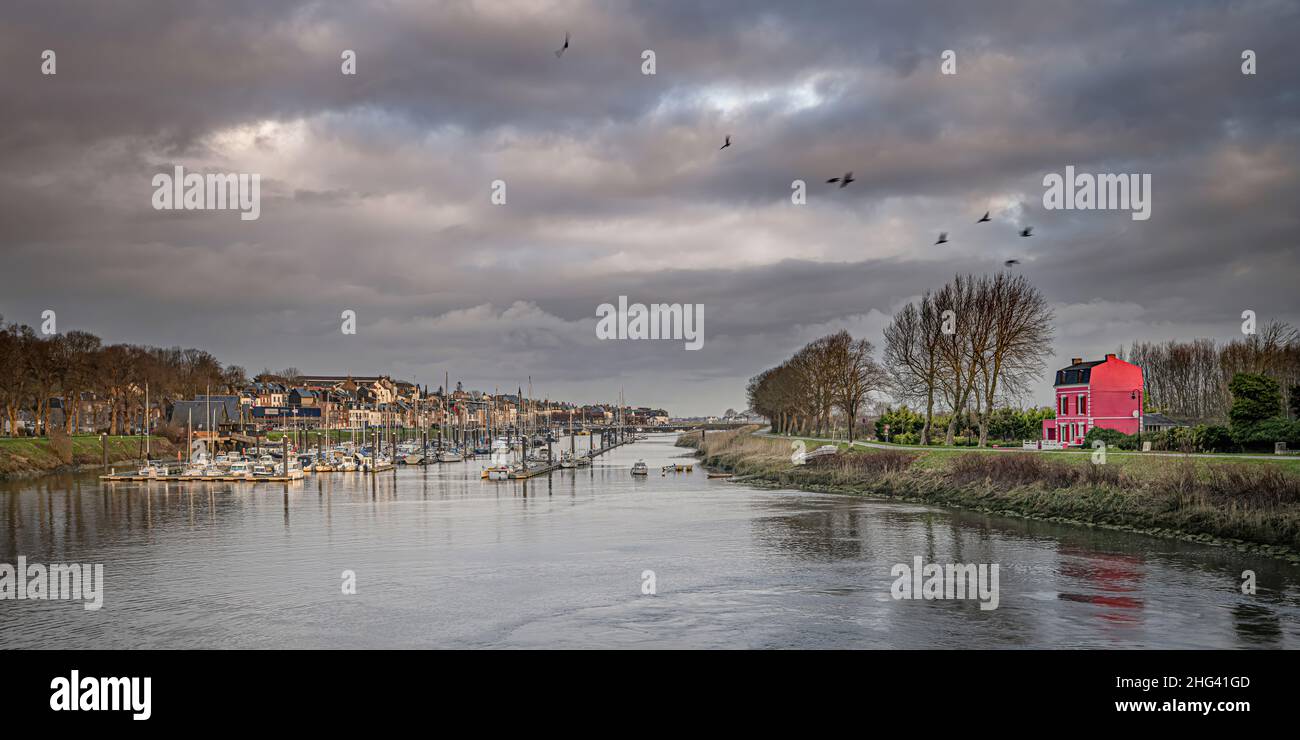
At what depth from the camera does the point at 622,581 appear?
117ft

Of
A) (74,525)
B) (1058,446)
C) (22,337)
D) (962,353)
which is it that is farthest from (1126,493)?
(22,337)

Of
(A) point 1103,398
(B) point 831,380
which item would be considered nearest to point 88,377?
(B) point 831,380

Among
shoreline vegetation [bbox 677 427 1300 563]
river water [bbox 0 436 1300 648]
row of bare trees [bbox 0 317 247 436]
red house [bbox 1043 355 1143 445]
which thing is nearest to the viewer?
river water [bbox 0 436 1300 648]

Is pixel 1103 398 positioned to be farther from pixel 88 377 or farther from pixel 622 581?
pixel 88 377

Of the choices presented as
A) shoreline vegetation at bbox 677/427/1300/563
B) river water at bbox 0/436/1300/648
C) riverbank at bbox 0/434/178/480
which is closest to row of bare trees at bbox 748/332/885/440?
shoreline vegetation at bbox 677/427/1300/563

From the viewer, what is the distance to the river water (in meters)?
26.5

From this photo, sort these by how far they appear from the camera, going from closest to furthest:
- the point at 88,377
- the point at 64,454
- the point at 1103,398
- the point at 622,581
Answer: the point at 622,581
the point at 1103,398
the point at 64,454
the point at 88,377

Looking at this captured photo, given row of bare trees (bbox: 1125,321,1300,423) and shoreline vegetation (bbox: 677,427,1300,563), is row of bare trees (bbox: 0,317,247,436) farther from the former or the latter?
row of bare trees (bbox: 1125,321,1300,423)

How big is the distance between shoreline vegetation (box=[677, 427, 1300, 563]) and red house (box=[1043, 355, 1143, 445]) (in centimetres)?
1366

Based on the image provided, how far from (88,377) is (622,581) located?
110452 mm

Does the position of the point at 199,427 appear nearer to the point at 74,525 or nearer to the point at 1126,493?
the point at 74,525
